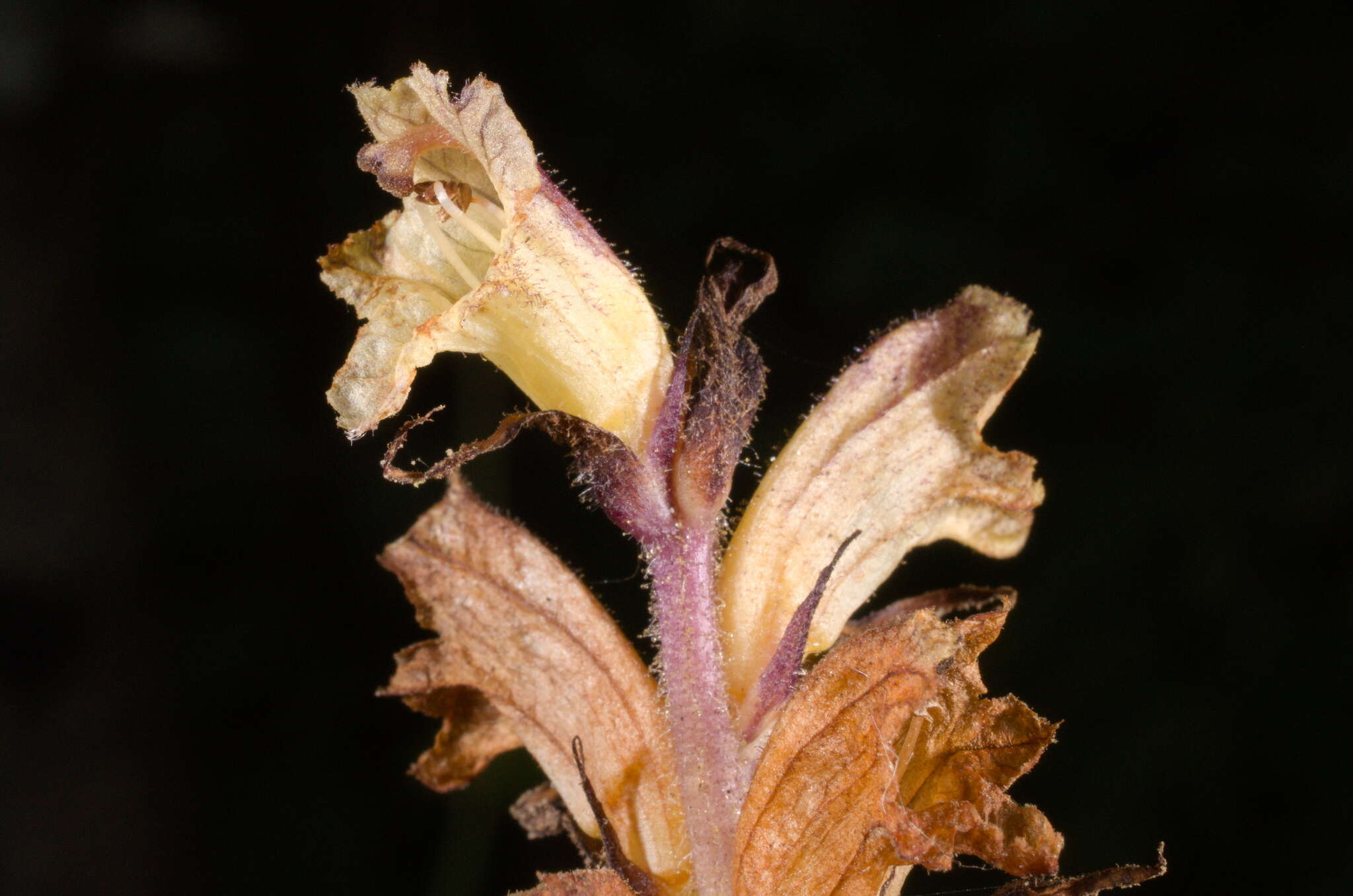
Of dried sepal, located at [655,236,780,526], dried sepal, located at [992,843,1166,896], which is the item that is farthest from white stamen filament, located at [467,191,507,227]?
dried sepal, located at [992,843,1166,896]

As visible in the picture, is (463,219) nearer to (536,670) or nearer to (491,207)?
(491,207)

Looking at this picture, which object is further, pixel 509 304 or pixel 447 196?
pixel 447 196

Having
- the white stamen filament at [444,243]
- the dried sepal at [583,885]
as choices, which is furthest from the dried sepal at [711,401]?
the dried sepal at [583,885]

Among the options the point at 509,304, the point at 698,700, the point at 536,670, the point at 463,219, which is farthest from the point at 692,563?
the point at 463,219

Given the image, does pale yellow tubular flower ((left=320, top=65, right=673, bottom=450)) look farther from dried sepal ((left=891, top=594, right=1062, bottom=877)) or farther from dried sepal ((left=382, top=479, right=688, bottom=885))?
dried sepal ((left=891, top=594, right=1062, bottom=877))

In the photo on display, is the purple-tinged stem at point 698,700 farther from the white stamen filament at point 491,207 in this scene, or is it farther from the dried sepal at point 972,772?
the white stamen filament at point 491,207

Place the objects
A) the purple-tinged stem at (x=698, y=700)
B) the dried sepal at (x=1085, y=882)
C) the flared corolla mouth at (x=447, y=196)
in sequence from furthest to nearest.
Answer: the flared corolla mouth at (x=447, y=196), the purple-tinged stem at (x=698, y=700), the dried sepal at (x=1085, y=882)
